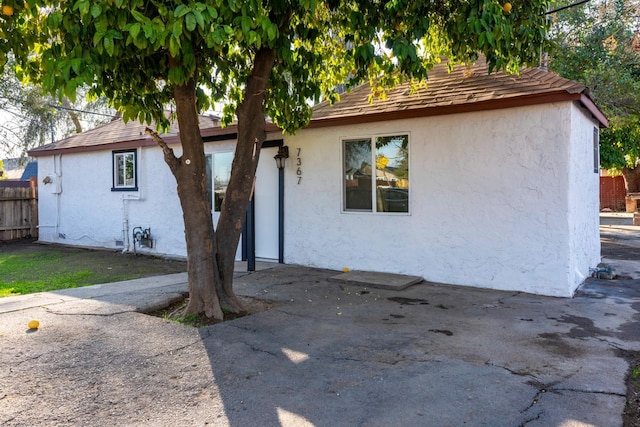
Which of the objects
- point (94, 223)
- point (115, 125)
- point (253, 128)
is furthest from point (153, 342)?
point (115, 125)

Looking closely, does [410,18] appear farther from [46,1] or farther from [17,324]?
[17,324]

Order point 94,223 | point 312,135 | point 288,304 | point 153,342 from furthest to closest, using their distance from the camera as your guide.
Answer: point 94,223, point 312,135, point 288,304, point 153,342

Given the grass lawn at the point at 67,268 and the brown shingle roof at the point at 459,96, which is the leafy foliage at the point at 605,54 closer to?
the brown shingle roof at the point at 459,96

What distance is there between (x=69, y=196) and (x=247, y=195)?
10454 millimetres

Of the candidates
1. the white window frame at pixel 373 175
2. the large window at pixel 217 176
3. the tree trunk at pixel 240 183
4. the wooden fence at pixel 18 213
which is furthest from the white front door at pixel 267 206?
the wooden fence at pixel 18 213

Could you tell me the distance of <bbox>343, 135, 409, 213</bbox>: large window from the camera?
806 cm

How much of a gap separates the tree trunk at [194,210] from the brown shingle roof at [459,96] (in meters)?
3.43

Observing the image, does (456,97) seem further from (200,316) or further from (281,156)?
(200,316)

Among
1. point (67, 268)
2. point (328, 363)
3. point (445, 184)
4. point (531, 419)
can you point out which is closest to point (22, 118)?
point (67, 268)

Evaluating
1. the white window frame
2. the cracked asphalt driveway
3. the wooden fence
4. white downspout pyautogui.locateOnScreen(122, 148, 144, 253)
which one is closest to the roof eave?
the white window frame

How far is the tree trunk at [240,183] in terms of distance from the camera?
5.74 m

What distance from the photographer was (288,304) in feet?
20.6

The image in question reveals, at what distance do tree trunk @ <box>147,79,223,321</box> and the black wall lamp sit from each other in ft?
12.3

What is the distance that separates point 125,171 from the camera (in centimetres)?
1259
